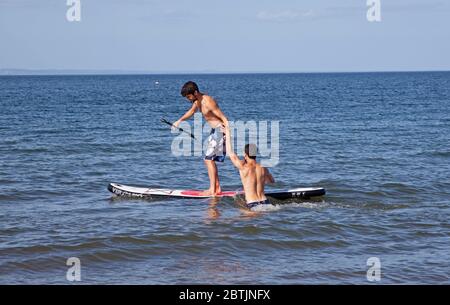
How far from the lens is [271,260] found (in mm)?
9484

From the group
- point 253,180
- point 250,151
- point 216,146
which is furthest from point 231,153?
point 216,146

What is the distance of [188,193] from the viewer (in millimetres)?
13680

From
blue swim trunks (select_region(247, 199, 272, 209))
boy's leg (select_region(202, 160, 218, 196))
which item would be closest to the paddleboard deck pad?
boy's leg (select_region(202, 160, 218, 196))

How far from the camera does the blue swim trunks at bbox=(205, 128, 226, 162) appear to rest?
1280 centimetres

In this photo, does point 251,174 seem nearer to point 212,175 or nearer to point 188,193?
point 212,175

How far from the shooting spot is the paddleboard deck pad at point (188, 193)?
1340cm

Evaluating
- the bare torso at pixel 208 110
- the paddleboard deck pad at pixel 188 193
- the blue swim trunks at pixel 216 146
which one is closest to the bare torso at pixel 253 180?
the blue swim trunks at pixel 216 146

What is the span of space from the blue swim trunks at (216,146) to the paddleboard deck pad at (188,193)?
90cm

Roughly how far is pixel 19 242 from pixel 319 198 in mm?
5883

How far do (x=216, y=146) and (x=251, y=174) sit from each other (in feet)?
3.55

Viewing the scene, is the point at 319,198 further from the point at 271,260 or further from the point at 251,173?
the point at 271,260

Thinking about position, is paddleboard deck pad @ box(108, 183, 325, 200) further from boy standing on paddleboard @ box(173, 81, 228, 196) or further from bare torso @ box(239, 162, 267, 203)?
bare torso @ box(239, 162, 267, 203)

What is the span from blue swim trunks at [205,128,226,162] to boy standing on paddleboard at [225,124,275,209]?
0.38m

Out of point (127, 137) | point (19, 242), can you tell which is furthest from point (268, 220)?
point (127, 137)
